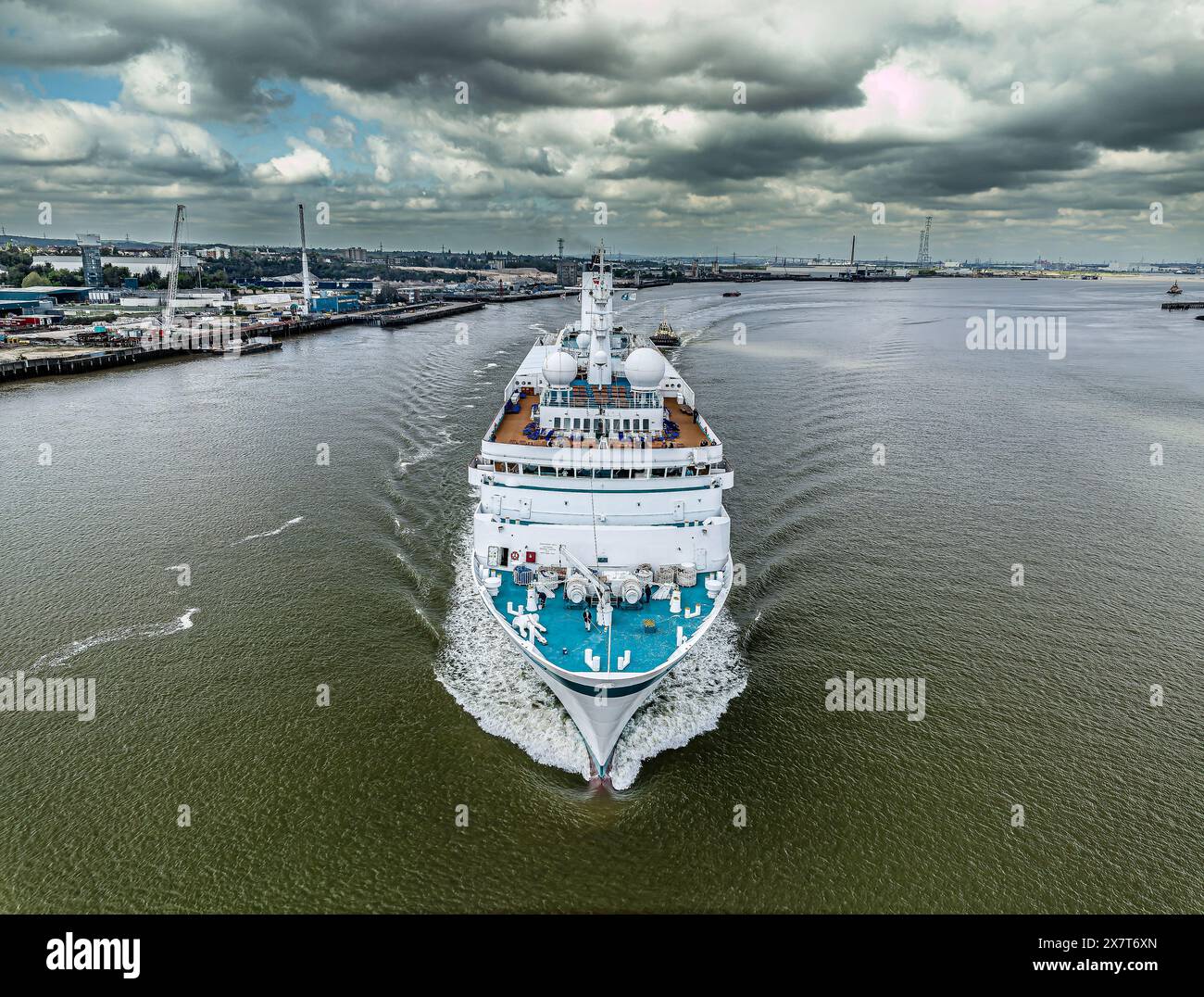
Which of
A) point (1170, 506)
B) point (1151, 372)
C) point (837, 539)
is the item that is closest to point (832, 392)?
point (1170, 506)

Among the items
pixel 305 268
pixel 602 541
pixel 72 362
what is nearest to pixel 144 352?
pixel 72 362

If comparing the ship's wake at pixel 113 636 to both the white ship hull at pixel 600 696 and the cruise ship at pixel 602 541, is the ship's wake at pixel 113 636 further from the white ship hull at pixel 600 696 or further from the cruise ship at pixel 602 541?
the white ship hull at pixel 600 696

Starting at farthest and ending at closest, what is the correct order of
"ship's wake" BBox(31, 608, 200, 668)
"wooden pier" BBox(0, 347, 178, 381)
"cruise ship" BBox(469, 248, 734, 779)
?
1. "wooden pier" BBox(0, 347, 178, 381)
2. "ship's wake" BBox(31, 608, 200, 668)
3. "cruise ship" BBox(469, 248, 734, 779)

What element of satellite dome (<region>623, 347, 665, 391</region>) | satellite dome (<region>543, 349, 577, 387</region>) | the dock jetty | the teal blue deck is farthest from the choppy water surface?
the dock jetty

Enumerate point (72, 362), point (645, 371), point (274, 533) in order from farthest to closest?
point (72, 362), point (274, 533), point (645, 371)

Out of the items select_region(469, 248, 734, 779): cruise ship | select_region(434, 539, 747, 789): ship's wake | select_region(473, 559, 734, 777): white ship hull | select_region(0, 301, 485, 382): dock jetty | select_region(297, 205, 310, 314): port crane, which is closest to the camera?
select_region(473, 559, 734, 777): white ship hull

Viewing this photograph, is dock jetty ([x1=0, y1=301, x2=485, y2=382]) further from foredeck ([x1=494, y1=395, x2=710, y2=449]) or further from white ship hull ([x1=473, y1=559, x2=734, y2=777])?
white ship hull ([x1=473, y1=559, x2=734, y2=777])

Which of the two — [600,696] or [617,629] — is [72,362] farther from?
[600,696]
